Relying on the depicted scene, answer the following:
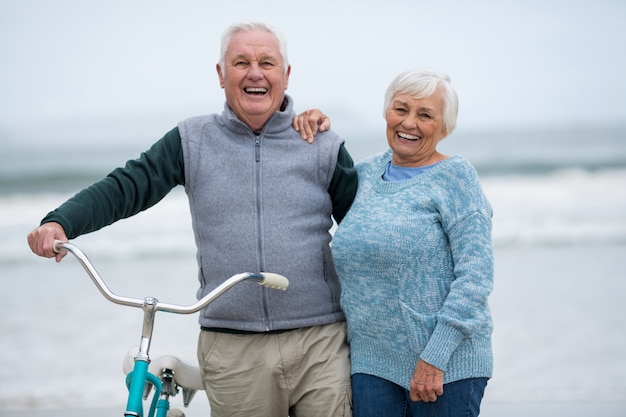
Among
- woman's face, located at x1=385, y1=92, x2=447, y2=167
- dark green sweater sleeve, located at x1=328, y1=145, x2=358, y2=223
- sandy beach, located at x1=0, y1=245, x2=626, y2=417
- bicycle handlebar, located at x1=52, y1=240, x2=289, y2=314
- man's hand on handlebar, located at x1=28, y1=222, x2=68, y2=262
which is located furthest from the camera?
sandy beach, located at x1=0, y1=245, x2=626, y2=417

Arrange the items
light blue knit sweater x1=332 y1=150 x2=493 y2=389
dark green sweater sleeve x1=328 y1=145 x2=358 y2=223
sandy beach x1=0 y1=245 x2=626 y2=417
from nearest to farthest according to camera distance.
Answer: light blue knit sweater x1=332 y1=150 x2=493 y2=389
dark green sweater sleeve x1=328 y1=145 x2=358 y2=223
sandy beach x1=0 y1=245 x2=626 y2=417

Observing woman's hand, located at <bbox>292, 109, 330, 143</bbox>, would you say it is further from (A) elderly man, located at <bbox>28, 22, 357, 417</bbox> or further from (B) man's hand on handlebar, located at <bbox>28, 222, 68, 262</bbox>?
(B) man's hand on handlebar, located at <bbox>28, 222, 68, 262</bbox>

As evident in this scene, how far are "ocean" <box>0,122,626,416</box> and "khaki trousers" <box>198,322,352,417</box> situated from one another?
33 centimetres

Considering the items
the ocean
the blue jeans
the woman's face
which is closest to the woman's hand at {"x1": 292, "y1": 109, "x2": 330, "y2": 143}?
the woman's face

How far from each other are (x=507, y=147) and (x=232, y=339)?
14.9 m

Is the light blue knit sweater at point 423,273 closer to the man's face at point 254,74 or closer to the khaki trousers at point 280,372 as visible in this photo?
the khaki trousers at point 280,372

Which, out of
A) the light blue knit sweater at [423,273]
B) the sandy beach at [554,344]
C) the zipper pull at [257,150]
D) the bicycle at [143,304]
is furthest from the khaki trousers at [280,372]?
the sandy beach at [554,344]

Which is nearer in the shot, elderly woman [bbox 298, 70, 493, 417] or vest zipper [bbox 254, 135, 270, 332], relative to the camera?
elderly woman [bbox 298, 70, 493, 417]

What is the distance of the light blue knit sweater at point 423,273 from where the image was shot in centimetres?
207

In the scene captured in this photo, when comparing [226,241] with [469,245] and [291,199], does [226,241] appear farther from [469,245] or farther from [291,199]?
[469,245]

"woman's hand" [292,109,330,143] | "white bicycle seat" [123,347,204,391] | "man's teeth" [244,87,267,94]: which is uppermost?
"man's teeth" [244,87,267,94]

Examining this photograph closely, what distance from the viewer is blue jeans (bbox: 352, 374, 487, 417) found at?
6.95 feet

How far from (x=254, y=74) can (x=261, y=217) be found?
1.32 feet

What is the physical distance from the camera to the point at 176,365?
2.48 metres
